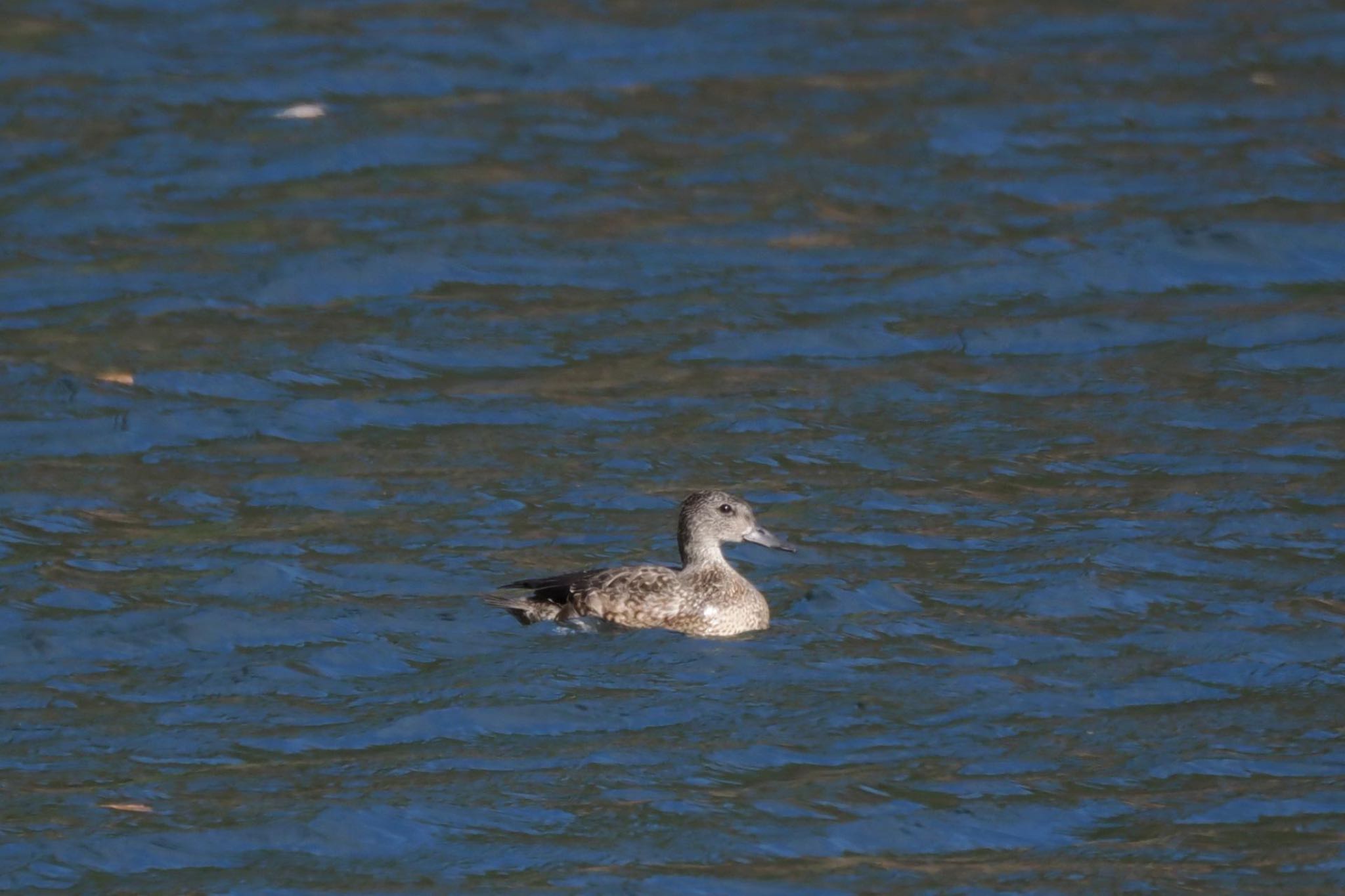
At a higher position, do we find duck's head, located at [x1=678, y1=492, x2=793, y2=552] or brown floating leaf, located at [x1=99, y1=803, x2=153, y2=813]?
duck's head, located at [x1=678, y1=492, x2=793, y2=552]

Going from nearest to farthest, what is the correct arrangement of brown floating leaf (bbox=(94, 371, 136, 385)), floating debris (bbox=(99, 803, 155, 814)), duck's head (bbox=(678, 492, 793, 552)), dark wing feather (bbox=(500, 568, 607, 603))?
floating debris (bbox=(99, 803, 155, 814)) < dark wing feather (bbox=(500, 568, 607, 603)) < duck's head (bbox=(678, 492, 793, 552)) < brown floating leaf (bbox=(94, 371, 136, 385))

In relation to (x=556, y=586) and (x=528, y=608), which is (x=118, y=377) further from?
(x=556, y=586)

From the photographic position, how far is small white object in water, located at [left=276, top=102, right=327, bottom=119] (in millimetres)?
20250

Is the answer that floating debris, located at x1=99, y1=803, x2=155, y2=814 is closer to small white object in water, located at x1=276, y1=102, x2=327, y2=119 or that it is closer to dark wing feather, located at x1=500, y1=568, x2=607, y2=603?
dark wing feather, located at x1=500, y1=568, x2=607, y2=603

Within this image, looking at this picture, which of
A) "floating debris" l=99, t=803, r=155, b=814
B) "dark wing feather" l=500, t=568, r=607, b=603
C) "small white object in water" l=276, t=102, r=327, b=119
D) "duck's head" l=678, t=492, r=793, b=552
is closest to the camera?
"floating debris" l=99, t=803, r=155, b=814

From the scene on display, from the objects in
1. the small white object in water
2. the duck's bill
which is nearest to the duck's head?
the duck's bill

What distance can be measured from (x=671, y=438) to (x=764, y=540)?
7.14 ft

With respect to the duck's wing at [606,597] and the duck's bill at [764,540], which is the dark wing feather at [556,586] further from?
the duck's bill at [764,540]

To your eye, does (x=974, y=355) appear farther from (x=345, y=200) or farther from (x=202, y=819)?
(x=202, y=819)

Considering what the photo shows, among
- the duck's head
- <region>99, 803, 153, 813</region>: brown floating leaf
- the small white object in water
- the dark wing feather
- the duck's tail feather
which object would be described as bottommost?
<region>99, 803, 153, 813</region>: brown floating leaf

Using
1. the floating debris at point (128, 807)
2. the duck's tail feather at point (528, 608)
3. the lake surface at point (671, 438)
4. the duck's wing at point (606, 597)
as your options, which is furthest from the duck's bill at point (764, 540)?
the floating debris at point (128, 807)

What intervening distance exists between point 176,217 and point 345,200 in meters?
1.30

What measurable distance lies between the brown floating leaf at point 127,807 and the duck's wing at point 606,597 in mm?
2454

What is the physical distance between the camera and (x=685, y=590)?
1194 centimetres
